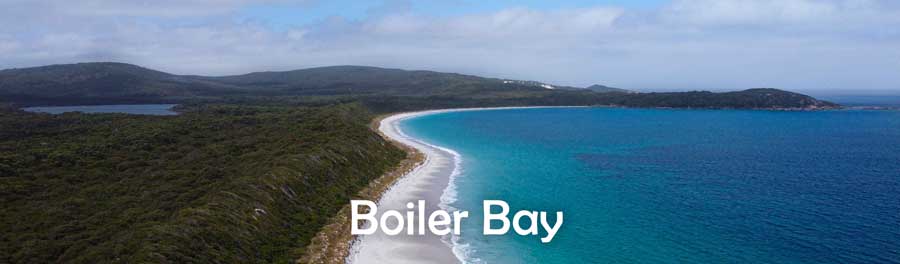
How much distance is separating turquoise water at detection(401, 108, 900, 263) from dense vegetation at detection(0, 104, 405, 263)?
1039 centimetres

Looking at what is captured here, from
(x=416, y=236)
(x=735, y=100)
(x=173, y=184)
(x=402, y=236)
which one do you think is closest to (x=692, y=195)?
(x=416, y=236)

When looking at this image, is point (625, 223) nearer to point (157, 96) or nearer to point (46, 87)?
point (157, 96)

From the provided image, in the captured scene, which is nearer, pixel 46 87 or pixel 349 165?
pixel 349 165

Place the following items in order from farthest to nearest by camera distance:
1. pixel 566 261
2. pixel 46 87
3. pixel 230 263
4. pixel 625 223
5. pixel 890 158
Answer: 1. pixel 46 87
2. pixel 890 158
3. pixel 625 223
4. pixel 566 261
5. pixel 230 263

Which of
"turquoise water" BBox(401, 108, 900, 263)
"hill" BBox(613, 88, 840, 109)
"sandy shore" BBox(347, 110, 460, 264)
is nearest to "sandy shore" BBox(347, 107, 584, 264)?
"sandy shore" BBox(347, 110, 460, 264)

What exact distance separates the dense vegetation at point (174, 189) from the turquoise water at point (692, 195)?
34.1 ft

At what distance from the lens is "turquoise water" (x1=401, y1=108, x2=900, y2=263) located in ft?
97.3

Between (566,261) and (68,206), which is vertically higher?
(68,206)

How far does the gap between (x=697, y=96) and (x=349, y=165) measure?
168m

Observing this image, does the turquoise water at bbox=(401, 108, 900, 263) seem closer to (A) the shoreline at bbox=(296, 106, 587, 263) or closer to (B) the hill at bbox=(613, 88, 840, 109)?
(A) the shoreline at bbox=(296, 106, 587, 263)

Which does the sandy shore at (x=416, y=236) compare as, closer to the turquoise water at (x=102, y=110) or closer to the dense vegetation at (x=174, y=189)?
the dense vegetation at (x=174, y=189)

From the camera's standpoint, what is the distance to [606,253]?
2953cm

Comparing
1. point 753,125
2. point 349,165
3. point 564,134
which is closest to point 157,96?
point 564,134

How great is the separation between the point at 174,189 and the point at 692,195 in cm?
3733
